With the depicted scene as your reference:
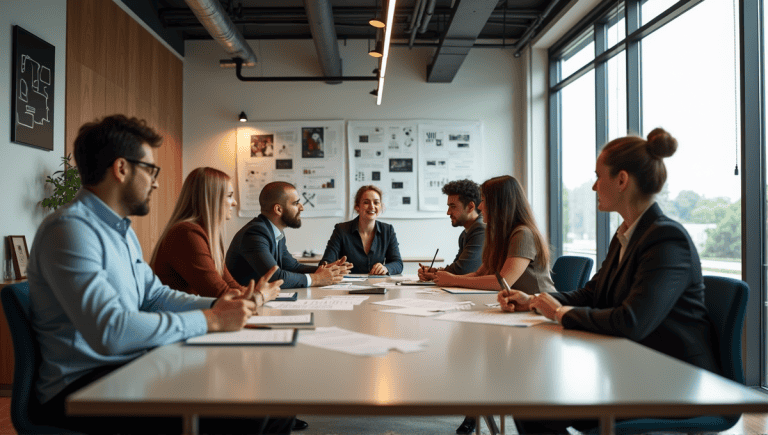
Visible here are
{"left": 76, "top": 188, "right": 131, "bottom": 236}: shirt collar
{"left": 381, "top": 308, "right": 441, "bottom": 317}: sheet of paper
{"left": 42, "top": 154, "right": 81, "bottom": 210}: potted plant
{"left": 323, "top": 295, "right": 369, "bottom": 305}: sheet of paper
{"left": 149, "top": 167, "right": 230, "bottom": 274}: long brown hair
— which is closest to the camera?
{"left": 76, "top": 188, "right": 131, "bottom": 236}: shirt collar

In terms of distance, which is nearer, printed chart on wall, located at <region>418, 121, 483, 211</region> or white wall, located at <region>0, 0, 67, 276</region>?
white wall, located at <region>0, 0, 67, 276</region>

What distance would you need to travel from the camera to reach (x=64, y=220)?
1.45 meters

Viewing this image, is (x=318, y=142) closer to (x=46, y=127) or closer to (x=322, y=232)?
(x=322, y=232)

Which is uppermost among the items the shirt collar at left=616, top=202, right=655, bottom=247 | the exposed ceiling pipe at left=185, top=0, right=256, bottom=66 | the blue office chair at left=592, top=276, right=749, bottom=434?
the exposed ceiling pipe at left=185, top=0, right=256, bottom=66

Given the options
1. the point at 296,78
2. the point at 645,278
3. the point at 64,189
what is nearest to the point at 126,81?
the point at 64,189

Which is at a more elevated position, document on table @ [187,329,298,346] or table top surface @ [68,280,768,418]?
document on table @ [187,329,298,346]

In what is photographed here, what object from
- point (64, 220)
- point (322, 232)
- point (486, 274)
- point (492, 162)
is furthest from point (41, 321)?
point (492, 162)

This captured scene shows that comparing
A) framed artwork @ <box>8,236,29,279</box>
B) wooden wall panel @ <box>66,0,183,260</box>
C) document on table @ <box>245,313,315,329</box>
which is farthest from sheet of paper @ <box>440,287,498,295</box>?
wooden wall panel @ <box>66,0,183,260</box>

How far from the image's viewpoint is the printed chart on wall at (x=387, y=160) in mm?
6855

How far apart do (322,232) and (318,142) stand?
1.10 m

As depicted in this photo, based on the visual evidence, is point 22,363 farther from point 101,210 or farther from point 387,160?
point 387,160

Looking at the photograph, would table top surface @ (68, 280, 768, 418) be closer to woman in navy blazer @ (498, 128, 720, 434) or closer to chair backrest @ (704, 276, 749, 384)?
woman in navy blazer @ (498, 128, 720, 434)

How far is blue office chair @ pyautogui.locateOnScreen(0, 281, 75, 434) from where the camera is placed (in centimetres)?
150

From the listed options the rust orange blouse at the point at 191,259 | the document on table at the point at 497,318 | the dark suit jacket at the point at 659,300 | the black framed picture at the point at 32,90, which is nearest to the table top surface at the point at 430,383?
the dark suit jacket at the point at 659,300
